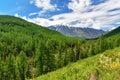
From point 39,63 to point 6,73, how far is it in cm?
1423

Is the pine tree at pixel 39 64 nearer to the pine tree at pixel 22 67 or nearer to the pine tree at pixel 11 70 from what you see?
the pine tree at pixel 22 67

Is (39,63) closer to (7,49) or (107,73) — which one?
(107,73)

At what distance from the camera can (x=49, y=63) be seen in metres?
105

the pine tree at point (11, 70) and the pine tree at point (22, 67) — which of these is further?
the pine tree at point (22, 67)

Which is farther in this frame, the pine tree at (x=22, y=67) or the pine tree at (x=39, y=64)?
the pine tree at (x=39, y=64)

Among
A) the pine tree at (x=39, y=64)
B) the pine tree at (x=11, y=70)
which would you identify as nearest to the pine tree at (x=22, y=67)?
the pine tree at (x=11, y=70)

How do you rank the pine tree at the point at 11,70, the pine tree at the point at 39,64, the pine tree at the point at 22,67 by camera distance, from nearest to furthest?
the pine tree at the point at 11,70
the pine tree at the point at 22,67
the pine tree at the point at 39,64

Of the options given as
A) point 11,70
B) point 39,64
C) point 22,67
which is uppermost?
point 39,64

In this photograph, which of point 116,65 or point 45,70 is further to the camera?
point 45,70

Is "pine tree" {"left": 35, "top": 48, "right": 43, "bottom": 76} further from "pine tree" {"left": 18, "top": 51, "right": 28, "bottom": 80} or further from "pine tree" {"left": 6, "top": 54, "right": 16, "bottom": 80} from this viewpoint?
"pine tree" {"left": 6, "top": 54, "right": 16, "bottom": 80}

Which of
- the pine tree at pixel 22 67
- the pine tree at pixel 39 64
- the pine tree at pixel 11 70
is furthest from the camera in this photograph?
the pine tree at pixel 39 64

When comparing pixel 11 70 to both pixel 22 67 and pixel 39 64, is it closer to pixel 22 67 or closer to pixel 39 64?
pixel 22 67

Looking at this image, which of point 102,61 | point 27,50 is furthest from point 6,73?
point 27,50

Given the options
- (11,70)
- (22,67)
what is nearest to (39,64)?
(22,67)
